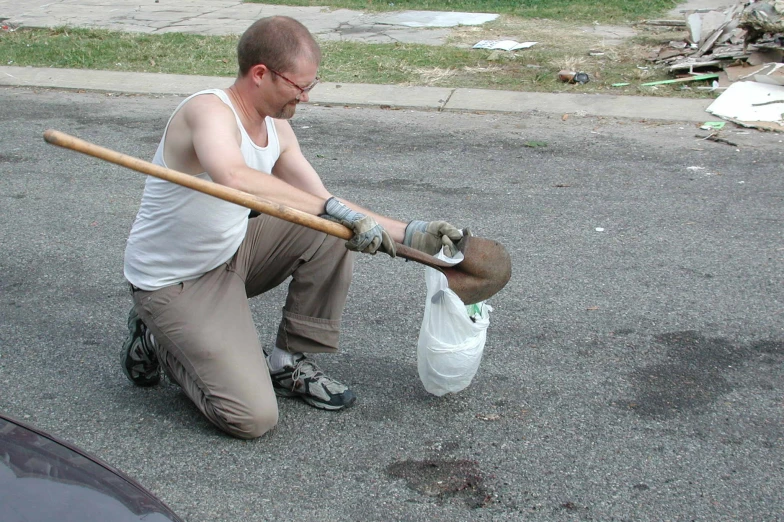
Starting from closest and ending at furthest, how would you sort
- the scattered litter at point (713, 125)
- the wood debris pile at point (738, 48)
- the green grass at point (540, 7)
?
the scattered litter at point (713, 125) < the wood debris pile at point (738, 48) < the green grass at point (540, 7)

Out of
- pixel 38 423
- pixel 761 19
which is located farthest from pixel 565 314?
pixel 761 19

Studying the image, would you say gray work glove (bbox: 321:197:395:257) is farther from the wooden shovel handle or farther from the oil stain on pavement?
the oil stain on pavement

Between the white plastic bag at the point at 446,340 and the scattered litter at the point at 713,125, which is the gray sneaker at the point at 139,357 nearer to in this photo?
the white plastic bag at the point at 446,340

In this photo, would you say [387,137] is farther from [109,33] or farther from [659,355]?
[109,33]

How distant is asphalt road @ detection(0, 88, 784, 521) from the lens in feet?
8.52

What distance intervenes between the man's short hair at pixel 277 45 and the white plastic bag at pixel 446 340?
0.84 meters

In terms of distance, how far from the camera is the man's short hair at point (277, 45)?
8.64 feet

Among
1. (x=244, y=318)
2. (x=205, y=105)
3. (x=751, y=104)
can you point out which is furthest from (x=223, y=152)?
(x=751, y=104)

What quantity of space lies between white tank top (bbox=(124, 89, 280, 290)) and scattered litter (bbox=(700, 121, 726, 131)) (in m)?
4.62

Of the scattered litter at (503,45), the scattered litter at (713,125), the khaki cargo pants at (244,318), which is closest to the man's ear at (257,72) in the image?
the khaki cargo pants at (244,318)

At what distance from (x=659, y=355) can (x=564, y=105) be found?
4.25m

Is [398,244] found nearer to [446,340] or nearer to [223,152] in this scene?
[446,340]

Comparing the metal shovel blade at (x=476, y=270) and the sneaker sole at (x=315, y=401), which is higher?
the metal shovel blade at (x=476, y=270)

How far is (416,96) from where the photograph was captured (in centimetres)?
757
